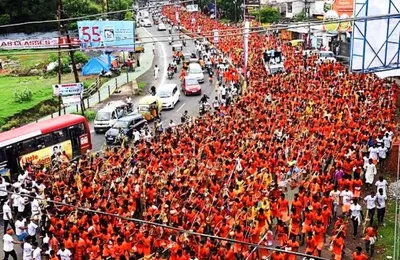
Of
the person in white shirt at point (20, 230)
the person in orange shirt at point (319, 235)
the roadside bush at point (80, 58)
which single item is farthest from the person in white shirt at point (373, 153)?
the roadside bush at point (80, 58)

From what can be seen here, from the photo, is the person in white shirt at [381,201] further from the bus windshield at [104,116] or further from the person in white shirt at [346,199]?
the bus windshield at [104,116]

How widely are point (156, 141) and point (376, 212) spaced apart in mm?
7990

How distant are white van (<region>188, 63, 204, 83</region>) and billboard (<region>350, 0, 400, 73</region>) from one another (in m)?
17.2

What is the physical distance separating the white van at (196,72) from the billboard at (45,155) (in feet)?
48.6

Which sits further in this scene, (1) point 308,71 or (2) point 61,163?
(1) point 308,71

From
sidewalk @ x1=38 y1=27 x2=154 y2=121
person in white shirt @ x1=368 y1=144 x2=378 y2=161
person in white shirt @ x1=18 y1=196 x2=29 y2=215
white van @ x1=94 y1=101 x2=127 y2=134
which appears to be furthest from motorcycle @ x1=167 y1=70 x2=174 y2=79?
person in white shirt @ x1=18 y1=196 x2=29 y2=215

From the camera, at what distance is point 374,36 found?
54.5ft

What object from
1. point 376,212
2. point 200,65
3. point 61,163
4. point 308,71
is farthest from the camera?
point 200,65

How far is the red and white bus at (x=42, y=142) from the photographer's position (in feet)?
56.6

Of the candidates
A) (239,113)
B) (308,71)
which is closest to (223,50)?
(308,71)

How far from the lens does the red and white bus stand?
17.2m

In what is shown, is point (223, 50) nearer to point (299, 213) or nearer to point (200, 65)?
point (200, 65)

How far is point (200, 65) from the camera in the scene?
3759 centimetres

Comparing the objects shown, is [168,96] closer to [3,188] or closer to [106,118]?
[106,118]
